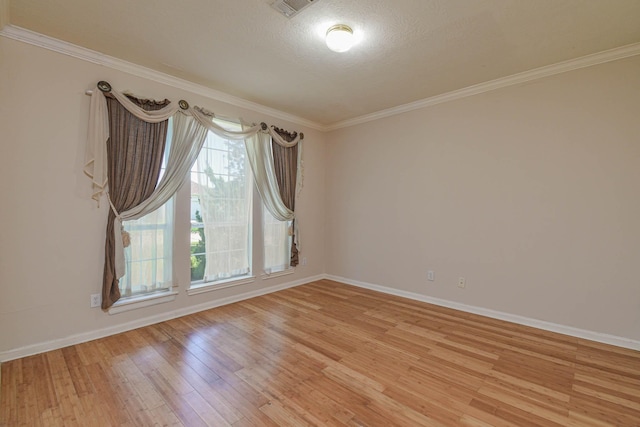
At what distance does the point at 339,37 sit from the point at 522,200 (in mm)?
2555

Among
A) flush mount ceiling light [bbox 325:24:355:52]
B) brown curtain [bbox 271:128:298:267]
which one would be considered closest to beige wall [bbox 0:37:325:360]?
brown curtain [bbox 271:128:298:267]

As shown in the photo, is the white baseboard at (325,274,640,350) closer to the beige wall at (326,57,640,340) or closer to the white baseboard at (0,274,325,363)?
the beige wall at (326,57,640,340)

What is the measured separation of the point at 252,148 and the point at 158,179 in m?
1.30

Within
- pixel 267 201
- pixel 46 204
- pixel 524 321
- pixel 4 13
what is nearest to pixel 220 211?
pixel 267 201

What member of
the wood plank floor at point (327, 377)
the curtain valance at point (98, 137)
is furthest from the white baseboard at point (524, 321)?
the curtain valance at point (98, 137)

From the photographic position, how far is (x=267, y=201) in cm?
406

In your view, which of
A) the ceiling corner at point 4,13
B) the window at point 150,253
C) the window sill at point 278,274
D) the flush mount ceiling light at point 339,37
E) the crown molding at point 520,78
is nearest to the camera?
the ceiling corner at point 4,13

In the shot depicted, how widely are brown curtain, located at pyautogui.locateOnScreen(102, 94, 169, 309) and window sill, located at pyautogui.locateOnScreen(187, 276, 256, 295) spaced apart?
2.66 ft

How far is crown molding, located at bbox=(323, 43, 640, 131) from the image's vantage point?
8.38 ft

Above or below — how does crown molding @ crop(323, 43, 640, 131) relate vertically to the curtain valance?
above

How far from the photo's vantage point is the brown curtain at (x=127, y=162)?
2.68m

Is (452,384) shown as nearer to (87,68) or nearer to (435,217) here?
(435,217)

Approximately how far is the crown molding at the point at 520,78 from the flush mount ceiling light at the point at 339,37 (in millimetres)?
1846

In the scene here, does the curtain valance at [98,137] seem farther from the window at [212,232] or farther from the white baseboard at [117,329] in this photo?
the white baseboard at [117,329]
